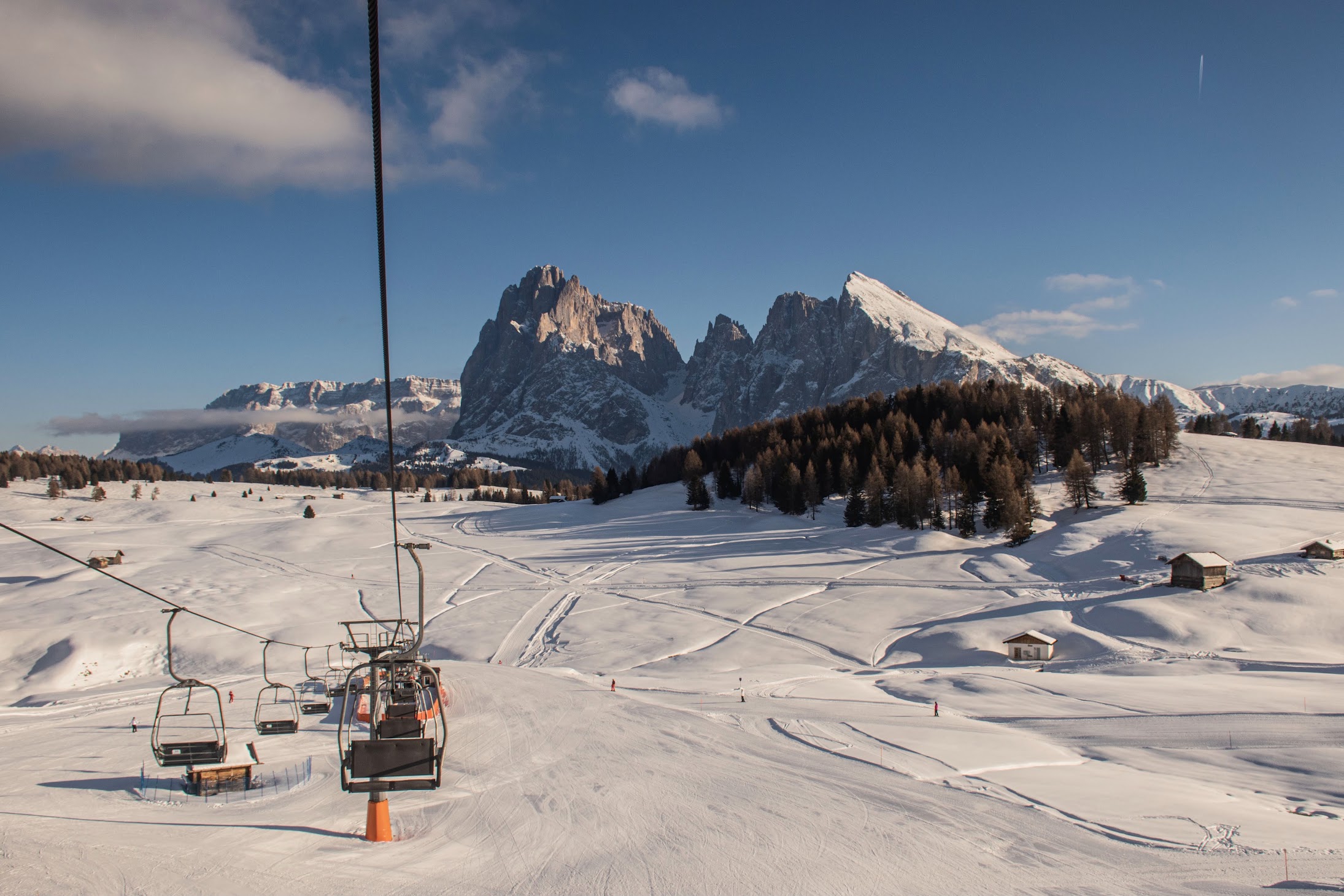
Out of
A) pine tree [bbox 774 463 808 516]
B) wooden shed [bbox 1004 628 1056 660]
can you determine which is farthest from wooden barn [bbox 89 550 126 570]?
wooden shed [bbox 1004 628 1056 660]

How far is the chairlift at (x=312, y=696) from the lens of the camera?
91.3 feet

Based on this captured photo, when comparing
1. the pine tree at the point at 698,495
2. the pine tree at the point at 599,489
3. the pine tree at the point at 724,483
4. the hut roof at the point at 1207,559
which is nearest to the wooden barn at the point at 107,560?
the pine tree at the point at 599,489

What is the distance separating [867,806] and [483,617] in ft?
132

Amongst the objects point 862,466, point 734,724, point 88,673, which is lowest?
point 88,673

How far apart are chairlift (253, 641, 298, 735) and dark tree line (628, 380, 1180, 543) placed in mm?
52279

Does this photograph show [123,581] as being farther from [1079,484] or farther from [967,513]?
[1079,484]

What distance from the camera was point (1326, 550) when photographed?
45.2 m

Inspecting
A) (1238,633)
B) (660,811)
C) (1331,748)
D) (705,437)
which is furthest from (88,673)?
(705,437)

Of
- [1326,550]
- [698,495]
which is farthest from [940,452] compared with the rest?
[1326,550]

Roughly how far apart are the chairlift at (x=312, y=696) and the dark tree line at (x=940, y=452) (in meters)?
50.6

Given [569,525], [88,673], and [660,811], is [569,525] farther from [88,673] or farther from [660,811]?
[660,811]

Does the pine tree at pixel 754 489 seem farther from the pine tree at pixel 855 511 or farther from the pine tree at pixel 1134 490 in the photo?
the pine tree at pixel 1134 490

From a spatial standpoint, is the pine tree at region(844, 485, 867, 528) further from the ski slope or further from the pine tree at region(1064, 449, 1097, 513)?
the pine tree at region(1064, 449, 1097, 513)

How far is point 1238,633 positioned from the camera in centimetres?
3706
